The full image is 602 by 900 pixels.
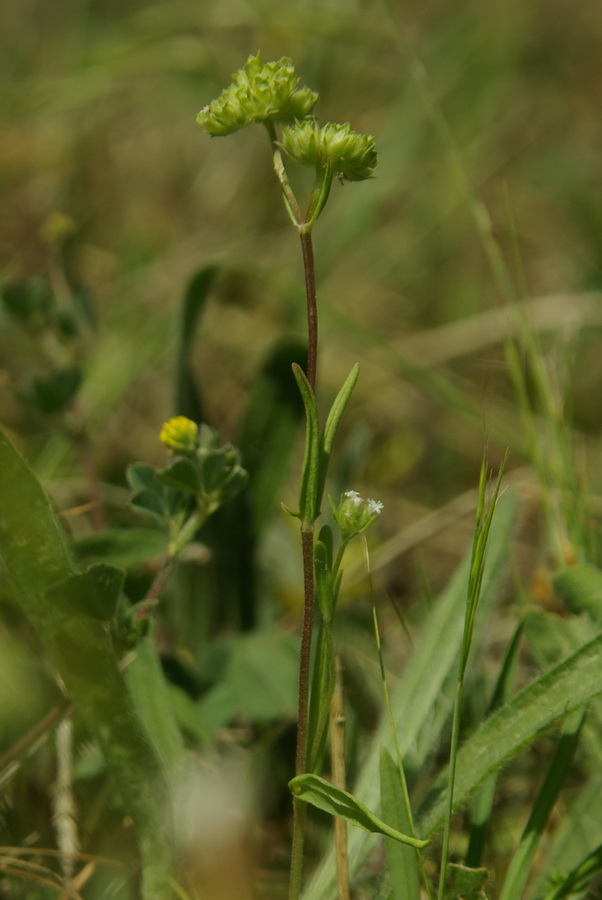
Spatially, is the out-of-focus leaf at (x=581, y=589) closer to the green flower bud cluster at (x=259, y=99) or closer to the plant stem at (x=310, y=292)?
the plant stem at (x=310, y=292)

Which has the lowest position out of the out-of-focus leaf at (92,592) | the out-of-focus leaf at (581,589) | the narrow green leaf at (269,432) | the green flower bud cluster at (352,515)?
the out-of-focus leaf at (92,592)

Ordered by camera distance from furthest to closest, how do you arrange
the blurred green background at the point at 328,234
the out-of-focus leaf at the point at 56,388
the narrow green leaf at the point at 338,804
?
the blurred green background at the point at 328,234 < the out-of-focus leaf at the point at 56,388 < the narrow green leaf at the point at 338,804

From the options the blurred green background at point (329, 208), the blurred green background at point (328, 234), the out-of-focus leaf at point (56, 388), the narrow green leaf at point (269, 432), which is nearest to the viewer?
the out-of-focus leaf at point (56, 388)

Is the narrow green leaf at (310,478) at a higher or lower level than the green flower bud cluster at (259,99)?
lower

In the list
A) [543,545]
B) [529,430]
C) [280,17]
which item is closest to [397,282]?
[280,17]

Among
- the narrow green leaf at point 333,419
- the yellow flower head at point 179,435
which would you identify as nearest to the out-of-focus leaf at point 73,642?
the yellow flower head at point 179,435

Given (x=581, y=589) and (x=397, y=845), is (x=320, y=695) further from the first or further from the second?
(x=581, y=589)

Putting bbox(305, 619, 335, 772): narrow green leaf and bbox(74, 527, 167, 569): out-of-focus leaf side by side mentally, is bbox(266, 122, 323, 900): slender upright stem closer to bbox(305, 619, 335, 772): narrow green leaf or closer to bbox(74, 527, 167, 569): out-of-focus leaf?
bbox(305, 619, 335, 772): narrow green leaf

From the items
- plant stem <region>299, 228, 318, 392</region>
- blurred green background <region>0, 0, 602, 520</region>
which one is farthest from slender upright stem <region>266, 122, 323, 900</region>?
blurred green background <region>0, 0, 602, 520</region>
